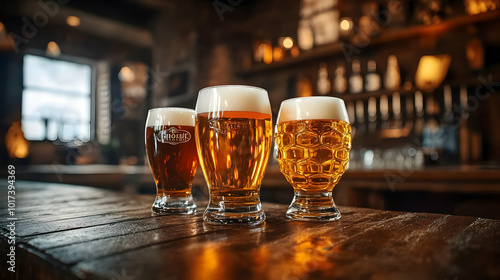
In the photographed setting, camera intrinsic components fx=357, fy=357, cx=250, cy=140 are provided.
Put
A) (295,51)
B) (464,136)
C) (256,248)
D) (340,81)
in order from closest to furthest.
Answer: (256,248) → (464,136) → (340,81) → (295,51)

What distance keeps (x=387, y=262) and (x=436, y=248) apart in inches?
4.1

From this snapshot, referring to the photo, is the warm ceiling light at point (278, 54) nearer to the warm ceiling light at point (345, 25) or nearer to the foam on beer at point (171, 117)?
the warm ceiling light at point (345, 25)

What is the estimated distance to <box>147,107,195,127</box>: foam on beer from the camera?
2.85 ft

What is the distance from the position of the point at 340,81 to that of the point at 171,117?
3287 millimetres

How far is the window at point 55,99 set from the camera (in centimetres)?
780

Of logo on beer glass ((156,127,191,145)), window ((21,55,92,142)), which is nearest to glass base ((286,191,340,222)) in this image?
logo on beer glass ((156,127,191,145))

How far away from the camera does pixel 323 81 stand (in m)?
4.01

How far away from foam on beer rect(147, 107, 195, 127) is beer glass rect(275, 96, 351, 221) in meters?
0.25

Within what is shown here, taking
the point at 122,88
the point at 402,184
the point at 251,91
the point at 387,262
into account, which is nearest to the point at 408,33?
the point at 402,184

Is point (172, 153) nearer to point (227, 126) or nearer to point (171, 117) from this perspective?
point (171, 117)

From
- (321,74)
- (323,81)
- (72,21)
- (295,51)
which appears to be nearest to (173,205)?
(323,81)

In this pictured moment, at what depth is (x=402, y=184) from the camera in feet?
8.12

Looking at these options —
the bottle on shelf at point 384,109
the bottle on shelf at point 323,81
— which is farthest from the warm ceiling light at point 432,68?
the bottle on shelf at point 323,81

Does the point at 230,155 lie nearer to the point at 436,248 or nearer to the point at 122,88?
the point at 436,248
